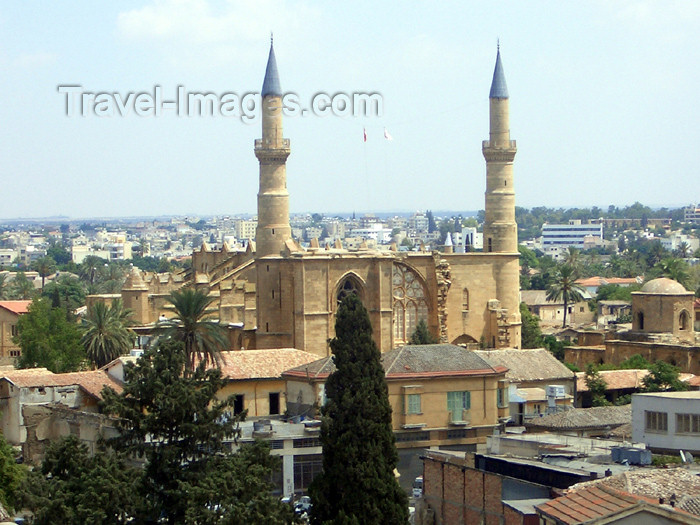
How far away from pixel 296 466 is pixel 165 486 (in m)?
9.90

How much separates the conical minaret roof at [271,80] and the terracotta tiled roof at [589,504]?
46646 mm

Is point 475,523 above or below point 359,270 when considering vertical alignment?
below

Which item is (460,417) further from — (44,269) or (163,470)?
(44,269)

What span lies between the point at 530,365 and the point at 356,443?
24.5 meters

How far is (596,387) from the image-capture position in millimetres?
53031

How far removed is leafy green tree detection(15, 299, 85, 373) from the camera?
56.4 meters

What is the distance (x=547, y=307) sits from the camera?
105 metres

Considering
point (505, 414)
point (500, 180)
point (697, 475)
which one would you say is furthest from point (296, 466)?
point (500, 180)

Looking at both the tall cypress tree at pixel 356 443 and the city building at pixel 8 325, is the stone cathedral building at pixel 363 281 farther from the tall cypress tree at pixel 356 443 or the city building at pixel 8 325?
the tall cypress tree at pixel 356 443

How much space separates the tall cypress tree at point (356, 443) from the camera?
91.2 feet

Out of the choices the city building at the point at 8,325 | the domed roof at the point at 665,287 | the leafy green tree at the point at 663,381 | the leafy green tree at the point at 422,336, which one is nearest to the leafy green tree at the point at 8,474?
the leafy green tree at the point at 663,381

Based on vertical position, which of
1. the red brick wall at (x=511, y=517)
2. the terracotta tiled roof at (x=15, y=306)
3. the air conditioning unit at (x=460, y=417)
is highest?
the terracotta tiled roof at (x=15, y=306)

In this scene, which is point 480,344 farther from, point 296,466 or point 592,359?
point 296,466

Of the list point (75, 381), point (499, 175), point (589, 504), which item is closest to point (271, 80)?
point (499, 175)
